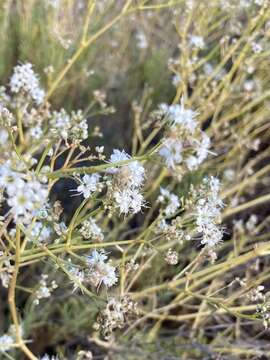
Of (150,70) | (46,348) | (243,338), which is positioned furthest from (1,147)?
(150,70)

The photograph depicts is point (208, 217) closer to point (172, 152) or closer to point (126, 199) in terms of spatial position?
point (126, 199)

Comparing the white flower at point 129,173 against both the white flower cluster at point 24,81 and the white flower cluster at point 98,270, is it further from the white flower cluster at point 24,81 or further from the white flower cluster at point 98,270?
the white flower cluster at point 24,81

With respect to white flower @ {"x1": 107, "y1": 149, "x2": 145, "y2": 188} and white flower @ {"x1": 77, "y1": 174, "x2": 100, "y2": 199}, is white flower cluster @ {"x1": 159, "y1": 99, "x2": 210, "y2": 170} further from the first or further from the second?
white flower @ {"x1": 77, "y1": 174, "x2": 100, "y2": 199}

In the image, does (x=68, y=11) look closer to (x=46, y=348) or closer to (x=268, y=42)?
(x=268, y=42)

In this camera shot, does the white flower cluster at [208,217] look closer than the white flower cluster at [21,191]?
No

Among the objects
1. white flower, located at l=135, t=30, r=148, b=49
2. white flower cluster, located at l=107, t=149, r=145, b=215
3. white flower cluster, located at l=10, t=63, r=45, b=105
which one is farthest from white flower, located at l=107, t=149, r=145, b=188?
white flower, located at l=135, t=30, r=148, b=49

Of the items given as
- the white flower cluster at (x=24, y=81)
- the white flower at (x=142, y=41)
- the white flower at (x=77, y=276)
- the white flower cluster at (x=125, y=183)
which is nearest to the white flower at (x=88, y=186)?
the white flower cluster at (x=125, y=183)

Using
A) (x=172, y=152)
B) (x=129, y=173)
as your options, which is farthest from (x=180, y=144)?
(x=129, y=173)
